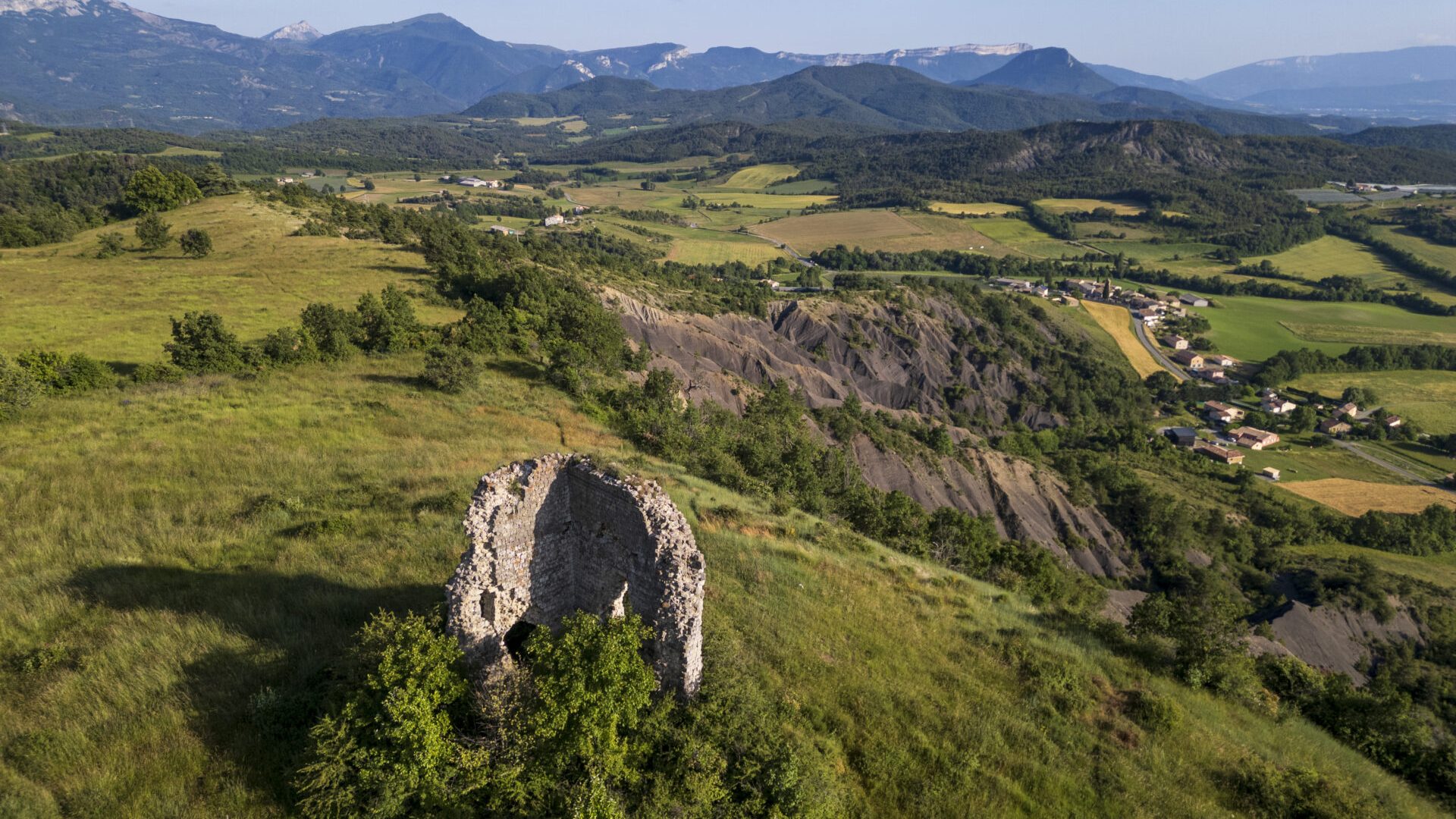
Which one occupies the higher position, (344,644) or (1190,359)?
(344,644)

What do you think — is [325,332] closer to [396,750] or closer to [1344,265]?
[396,750]

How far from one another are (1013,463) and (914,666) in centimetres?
5893

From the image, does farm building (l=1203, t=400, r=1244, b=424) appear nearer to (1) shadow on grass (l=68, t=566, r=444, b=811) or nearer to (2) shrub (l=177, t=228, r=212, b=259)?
(1) shadow on grass (l=68, t=566, r=444, b=811)

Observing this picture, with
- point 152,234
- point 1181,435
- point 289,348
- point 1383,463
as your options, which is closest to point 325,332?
point 289,348

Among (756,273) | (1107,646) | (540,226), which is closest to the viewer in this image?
(1107,646)

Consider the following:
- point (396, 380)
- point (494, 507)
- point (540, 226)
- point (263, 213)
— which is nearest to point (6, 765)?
point (494, 507)

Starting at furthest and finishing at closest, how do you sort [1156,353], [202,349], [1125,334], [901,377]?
[1125,334], [1156,353], [901,377], [202,349]

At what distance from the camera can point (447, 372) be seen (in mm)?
34719

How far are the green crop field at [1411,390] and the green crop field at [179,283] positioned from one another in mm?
146042

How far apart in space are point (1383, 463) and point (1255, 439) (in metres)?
15.0

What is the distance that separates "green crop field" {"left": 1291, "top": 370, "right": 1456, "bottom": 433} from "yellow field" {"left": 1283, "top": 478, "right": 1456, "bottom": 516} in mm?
26610

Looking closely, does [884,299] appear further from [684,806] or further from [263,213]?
[684,806]

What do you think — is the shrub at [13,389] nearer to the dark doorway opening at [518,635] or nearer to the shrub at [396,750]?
the dark doorway opening at [518,635]

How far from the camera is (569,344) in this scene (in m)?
43.7
